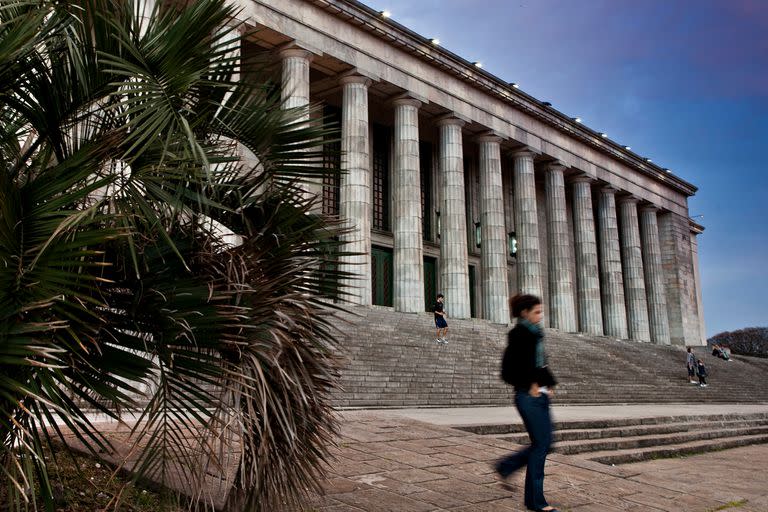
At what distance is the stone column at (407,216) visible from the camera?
25.8 metres

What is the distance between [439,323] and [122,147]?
17381 millimetres

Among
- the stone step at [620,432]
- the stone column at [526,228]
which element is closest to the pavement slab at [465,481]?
the stone step at [620,432]

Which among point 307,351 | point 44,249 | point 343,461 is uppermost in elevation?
point 44,249

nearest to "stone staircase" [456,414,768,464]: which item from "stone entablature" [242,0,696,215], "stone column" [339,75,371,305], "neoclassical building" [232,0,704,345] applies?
"neoclassical building" [232,0,704,345]

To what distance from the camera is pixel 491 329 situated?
25.9 metres

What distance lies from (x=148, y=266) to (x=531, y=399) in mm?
3146

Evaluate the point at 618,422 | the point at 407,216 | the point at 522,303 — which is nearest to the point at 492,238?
the point at 407,216

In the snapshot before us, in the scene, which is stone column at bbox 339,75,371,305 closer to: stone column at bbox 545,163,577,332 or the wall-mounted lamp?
the wall-mounted lamp

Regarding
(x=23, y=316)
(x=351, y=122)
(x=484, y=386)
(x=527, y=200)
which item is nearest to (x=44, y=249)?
(x=23, y=316)

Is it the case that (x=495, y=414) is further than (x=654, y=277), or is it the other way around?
(x=654, y=277)

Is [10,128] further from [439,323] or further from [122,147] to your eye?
[439,323]

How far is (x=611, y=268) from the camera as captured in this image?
3756 centimetres

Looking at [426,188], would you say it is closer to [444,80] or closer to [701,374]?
[444,80]

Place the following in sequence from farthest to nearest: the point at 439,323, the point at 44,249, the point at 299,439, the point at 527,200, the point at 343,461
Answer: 1. the point at 527,200
2. the point at 439,323
3. the point at 343,461
4. the point at 299,439
5. the point at 44,249
